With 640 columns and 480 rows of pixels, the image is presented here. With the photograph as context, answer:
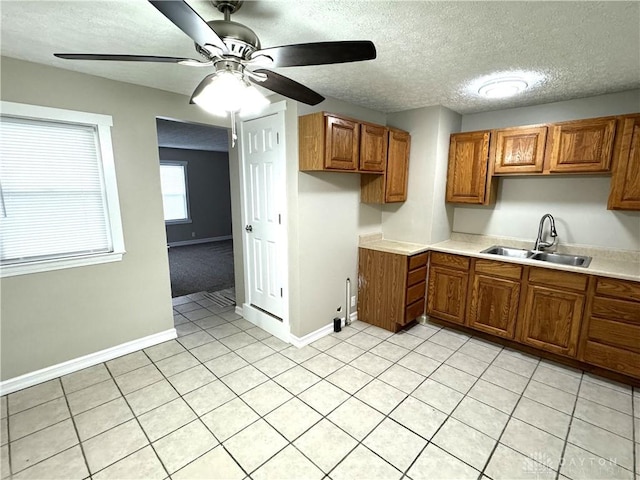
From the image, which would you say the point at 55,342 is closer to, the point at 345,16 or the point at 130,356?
the point at 130,356

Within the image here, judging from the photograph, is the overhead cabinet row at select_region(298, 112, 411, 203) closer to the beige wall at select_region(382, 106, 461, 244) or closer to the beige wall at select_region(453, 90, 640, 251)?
the beige wall at select_region(382, 106, 461, 244)

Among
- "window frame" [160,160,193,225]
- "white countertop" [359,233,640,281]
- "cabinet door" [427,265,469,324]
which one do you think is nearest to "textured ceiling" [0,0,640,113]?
"white countertop" [359,233,640,281]

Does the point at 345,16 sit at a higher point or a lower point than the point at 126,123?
higher

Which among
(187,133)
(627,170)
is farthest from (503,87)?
(187,133)

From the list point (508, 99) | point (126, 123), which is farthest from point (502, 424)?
point (126, 123)

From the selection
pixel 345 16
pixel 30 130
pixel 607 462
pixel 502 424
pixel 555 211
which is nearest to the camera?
pixel 345 16

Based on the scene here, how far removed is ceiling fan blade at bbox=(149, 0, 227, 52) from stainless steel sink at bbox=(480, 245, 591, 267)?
115 inches

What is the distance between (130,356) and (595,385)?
381 cm

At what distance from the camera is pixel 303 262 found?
2854 millimetres

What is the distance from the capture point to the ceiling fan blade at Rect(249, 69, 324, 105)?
5.01 feet

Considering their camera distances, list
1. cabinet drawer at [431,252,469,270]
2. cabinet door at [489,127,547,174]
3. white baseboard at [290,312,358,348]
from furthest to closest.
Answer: cabinet drawer at [431,252,469,270], white baseboard at [290,312,358,348], cabinet door at [489,127,547,174]

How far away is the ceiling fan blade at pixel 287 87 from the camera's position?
60.1 inches

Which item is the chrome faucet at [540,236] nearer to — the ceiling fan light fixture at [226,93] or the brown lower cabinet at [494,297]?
the brown lower cabinet at [494,297]

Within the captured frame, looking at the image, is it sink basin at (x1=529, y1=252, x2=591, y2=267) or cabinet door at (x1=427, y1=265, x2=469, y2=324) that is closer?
sink basin at (x1=529, y1=252, x2=591, y2=267)
